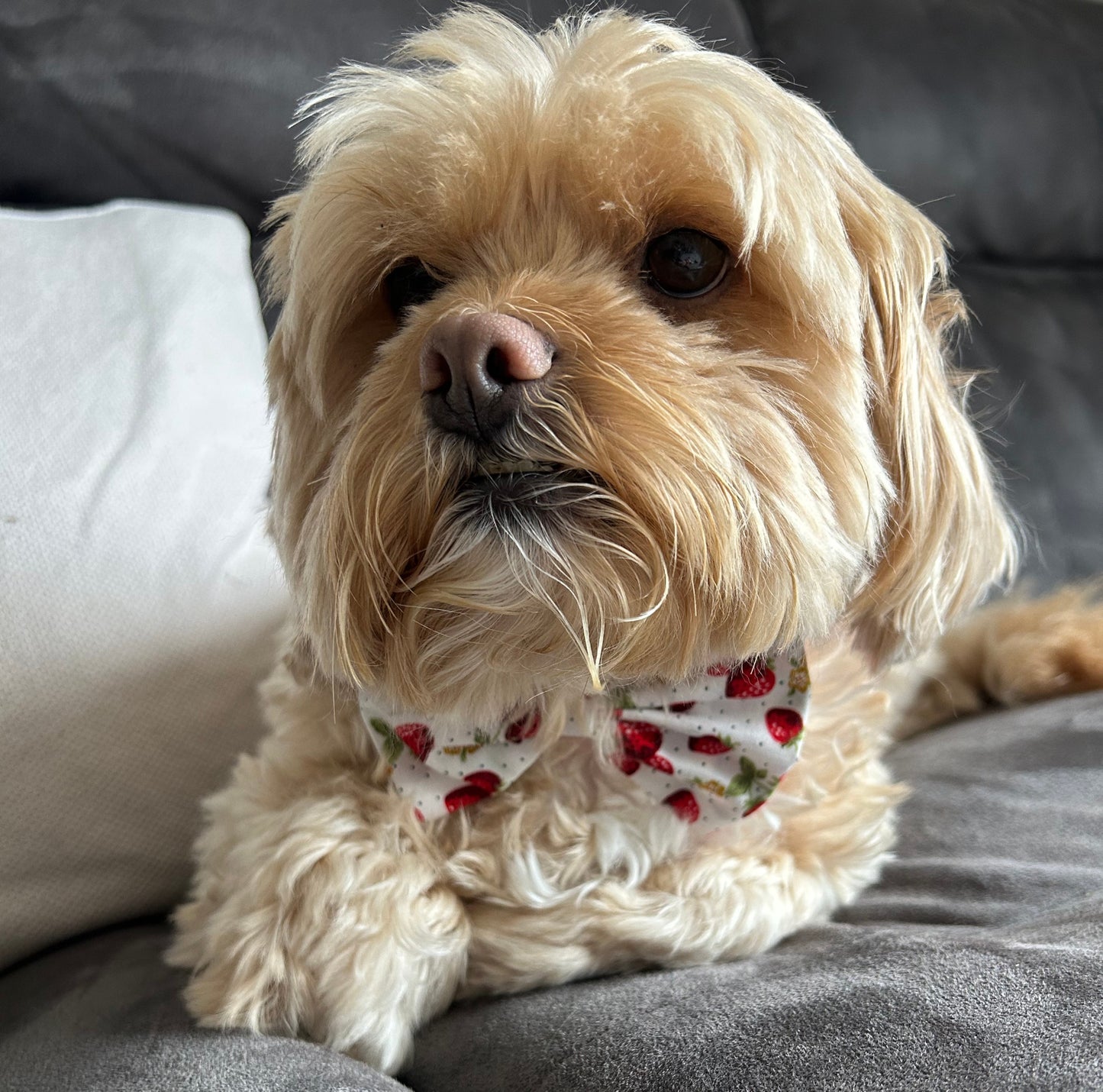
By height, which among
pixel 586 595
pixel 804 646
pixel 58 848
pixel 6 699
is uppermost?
pixel 586 595

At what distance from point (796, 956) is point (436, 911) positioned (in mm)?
310

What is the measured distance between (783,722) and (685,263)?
42 centimetres

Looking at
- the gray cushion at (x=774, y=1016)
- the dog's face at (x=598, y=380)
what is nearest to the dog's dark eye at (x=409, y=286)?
the dog's face at (x=598, y=380)

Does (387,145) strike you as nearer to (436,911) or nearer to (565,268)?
(565,268)

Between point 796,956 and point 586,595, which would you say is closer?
point 586,595

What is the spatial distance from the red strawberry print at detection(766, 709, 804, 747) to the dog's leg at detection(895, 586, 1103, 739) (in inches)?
19.3

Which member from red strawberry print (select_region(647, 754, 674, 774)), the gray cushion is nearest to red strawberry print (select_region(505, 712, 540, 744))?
red strawberry print (select_region(647, 754, 674, 774))

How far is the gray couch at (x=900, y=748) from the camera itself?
670mm

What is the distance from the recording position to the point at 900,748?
139 centimetres

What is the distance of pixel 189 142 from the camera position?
1420 millimetres

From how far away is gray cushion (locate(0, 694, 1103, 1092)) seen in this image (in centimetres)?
64

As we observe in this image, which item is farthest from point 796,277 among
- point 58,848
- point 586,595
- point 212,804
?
point 58,848

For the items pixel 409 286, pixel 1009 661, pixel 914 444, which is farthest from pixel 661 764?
pixel 1009 661

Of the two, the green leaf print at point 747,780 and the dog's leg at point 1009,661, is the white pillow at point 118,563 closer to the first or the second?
the green leaf print at point 747,780
